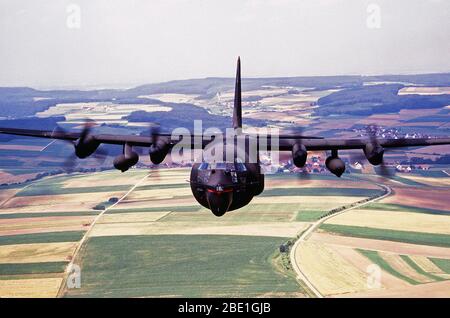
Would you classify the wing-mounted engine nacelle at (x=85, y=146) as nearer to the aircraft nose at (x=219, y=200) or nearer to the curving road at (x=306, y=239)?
the aircraft nose at (x=219, y=200)

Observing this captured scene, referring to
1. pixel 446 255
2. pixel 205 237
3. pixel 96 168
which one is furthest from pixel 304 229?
pixel 96 168

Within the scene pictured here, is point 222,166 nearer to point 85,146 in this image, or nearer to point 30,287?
point 85,146

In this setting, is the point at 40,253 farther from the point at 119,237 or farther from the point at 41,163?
the point at 41,163

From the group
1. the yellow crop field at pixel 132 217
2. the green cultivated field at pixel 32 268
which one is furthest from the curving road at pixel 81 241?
the yellow crop field at pixel 132 217

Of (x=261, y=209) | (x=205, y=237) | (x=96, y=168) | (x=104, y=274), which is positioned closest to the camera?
(x=104, y=274)

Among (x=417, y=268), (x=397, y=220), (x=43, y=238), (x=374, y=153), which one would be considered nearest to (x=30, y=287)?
(x=43, y=238)

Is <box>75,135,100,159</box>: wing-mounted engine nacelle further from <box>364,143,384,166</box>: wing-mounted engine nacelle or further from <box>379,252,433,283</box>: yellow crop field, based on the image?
<box>379,252,433,283</box>: yellow crop field
